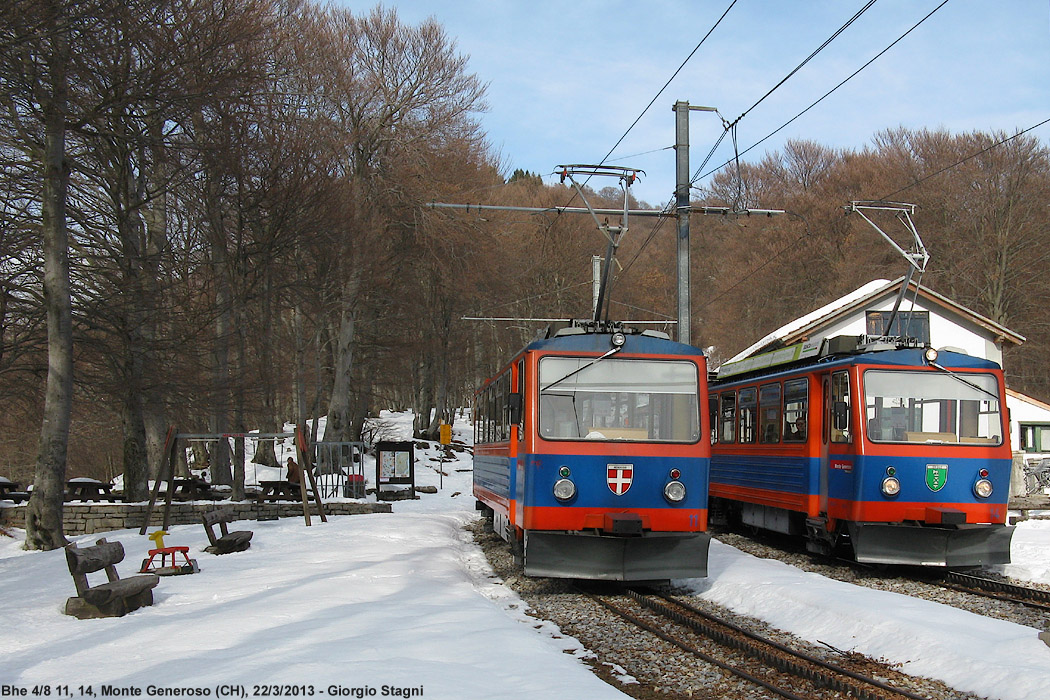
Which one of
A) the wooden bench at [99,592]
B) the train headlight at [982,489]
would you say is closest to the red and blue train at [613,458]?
the train headlight at [982,489]

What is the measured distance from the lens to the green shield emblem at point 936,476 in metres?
11.8

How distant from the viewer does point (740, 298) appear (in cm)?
4488

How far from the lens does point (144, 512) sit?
17.6 m

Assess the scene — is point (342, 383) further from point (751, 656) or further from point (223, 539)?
point (751, 656)

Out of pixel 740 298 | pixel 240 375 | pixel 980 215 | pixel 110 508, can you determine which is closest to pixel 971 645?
pixel 110 508

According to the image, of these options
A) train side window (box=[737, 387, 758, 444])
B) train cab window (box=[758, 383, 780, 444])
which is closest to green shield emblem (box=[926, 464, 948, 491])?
train cab window (box=[758, 383, 780, 444])

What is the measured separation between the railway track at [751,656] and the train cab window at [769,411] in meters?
4.88

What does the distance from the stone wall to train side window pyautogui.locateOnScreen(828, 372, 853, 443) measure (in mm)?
10680

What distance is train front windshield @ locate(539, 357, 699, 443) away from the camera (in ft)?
34.5

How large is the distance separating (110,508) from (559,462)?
1081cm

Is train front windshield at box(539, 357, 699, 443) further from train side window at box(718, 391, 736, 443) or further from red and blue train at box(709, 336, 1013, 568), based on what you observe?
train side window at box(718, 391, 736, 443)

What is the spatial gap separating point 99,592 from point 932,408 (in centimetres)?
960

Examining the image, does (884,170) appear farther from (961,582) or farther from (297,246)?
(961,582)

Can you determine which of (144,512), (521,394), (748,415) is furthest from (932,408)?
(144,512)
